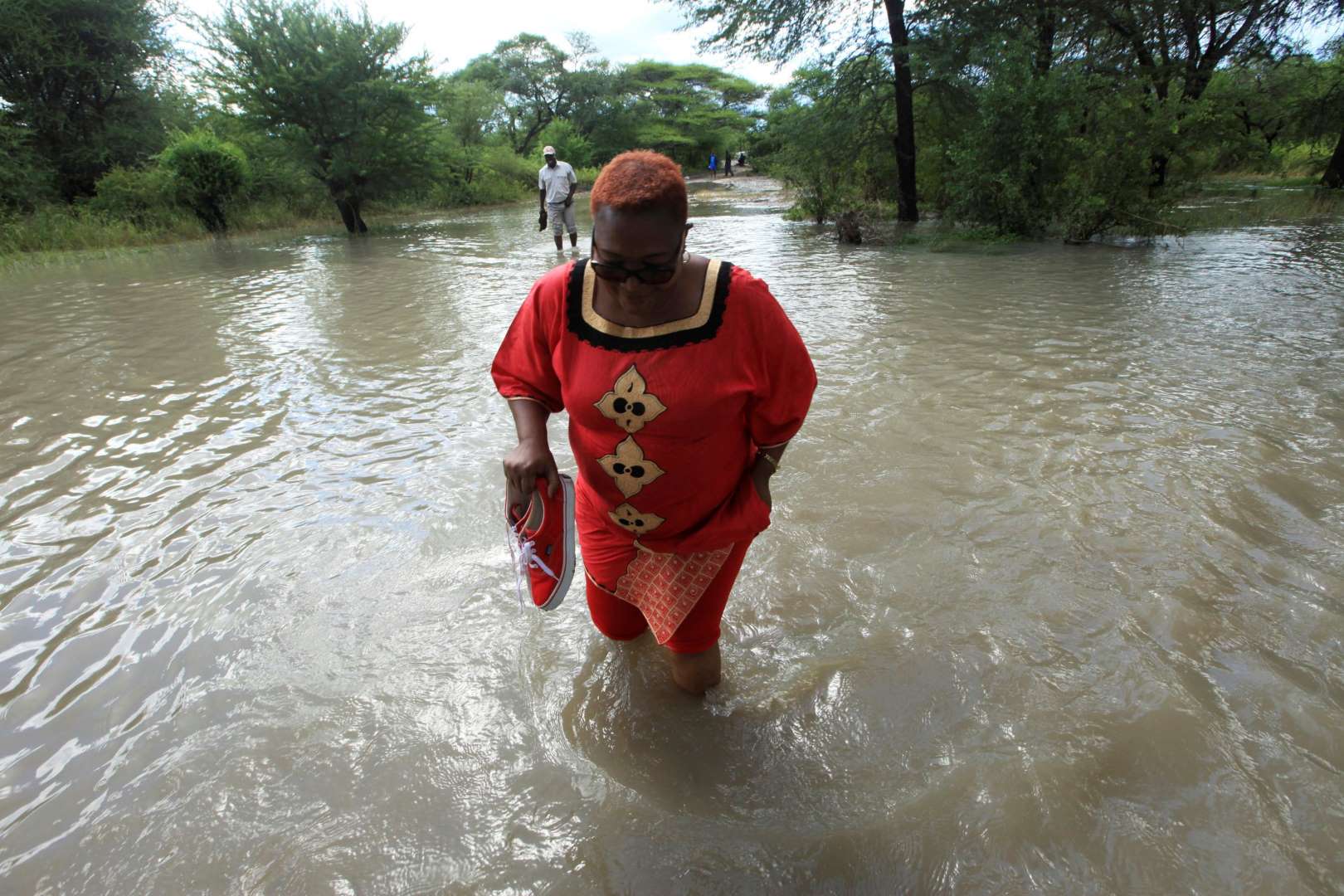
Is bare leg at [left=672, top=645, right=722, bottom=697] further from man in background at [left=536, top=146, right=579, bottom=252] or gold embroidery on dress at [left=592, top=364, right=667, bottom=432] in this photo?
man in background at [left=536, top=146, right=579, bottom=252]

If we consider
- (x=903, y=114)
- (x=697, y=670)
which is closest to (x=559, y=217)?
(x=903, y=114)

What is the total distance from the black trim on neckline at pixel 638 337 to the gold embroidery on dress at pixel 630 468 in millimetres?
241

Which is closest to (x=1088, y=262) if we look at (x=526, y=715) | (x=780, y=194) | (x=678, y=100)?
(x=526, y=715)

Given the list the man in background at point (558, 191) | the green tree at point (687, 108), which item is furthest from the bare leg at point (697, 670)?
Result: the green tree at point (687, 108)

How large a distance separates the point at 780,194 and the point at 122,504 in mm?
29208

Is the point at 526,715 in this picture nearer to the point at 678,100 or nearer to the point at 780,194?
the point at 780,194

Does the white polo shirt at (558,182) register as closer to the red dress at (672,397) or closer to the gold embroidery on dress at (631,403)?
the red dress at (672,397)

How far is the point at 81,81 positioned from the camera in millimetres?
20672

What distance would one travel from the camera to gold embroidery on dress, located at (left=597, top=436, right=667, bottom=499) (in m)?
1.75

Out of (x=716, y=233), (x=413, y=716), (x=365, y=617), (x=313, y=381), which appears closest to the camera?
(x=413, y=716)

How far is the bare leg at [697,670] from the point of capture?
222 cm

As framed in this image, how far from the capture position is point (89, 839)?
6.41 ft

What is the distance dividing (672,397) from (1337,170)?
25.3 m

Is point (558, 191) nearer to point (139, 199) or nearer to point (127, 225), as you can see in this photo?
point (127, 225)
